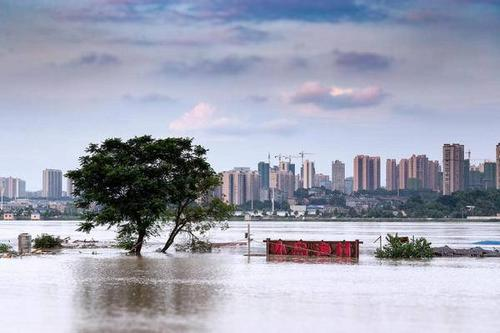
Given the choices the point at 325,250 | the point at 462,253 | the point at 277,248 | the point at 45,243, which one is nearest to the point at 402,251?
the point at 325,250

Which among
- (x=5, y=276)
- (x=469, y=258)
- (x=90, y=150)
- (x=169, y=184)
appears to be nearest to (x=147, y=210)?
(x=169, y=184)

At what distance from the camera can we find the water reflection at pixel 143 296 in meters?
28.3

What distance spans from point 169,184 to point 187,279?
919 inches

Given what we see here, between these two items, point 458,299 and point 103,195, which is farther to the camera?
point 103,195

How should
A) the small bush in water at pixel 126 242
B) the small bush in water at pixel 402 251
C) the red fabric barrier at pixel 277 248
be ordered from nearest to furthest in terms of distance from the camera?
the small bush in water at pixel 402 251
the red fabric barrier at pixel 277 248
the small bush in water at pixel 126 242

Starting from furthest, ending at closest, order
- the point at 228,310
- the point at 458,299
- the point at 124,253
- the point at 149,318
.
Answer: the point at 124,253
the point at 458,299
the point at 228,310
the point at 149,318

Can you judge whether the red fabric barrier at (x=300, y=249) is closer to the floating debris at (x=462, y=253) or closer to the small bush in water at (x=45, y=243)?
the floating debris at (x=462, y=253)

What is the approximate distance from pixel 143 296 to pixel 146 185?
102 ft

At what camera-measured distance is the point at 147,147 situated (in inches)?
2736

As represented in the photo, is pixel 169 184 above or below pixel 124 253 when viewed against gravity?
above

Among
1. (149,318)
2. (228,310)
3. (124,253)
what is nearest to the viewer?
(149,318)

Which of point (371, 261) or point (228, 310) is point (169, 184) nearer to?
point (371, 261)

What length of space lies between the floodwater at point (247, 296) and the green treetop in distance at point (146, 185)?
7.72 meters

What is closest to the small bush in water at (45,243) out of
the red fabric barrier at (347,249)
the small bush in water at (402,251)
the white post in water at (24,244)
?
the white post in water at (24,244)
